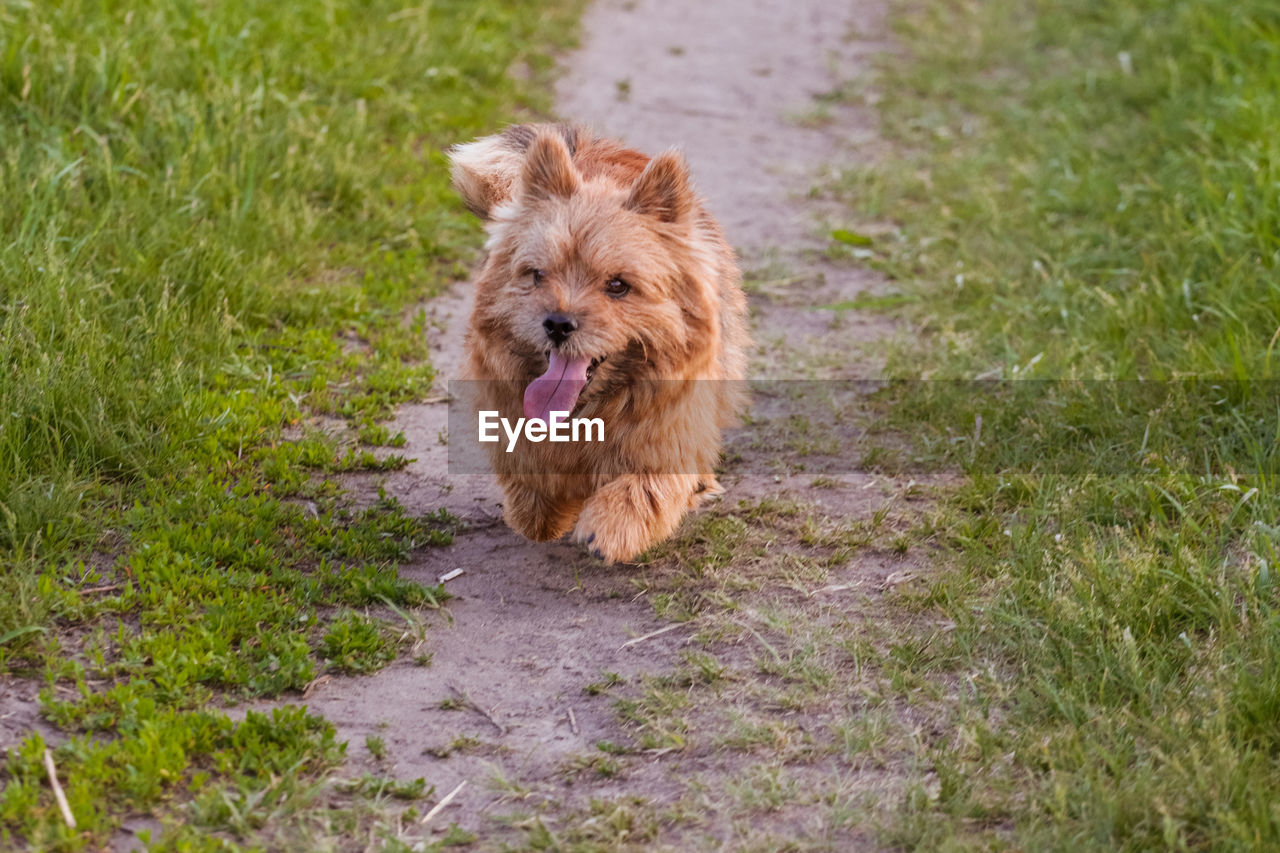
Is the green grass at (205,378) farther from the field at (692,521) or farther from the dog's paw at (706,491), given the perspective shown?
the dog's paw at (706,491)

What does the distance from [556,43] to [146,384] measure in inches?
241

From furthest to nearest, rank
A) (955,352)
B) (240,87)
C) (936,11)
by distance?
(936,11) → (240,87) → (955,352)

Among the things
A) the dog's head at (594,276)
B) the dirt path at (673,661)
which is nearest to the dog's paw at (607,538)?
the dirt path at (673,661)

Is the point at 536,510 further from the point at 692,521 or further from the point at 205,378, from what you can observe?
the point at 205,378

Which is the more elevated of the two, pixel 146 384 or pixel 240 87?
pixel 240 87

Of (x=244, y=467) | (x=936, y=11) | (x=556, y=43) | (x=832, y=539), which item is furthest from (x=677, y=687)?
(x=936, y=11)

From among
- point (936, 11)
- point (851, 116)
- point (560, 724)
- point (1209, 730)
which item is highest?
point (936, 11)

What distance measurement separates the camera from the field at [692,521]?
3.17 metres

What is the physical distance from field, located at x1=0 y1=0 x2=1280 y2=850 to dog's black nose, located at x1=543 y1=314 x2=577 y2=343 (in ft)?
3.07

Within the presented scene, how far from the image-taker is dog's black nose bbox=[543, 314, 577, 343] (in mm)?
3826

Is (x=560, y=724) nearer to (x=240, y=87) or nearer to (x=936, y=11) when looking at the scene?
(x=240, y=87)

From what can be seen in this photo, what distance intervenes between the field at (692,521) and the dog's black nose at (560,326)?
93 cm

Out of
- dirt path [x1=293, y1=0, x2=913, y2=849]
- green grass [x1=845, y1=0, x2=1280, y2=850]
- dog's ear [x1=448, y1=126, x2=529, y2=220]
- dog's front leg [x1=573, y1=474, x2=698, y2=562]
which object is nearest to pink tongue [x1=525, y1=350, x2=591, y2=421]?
dog's front leg [x1=573, y1=474, x2=698, y2=562]

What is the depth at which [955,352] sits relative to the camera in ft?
19.5
